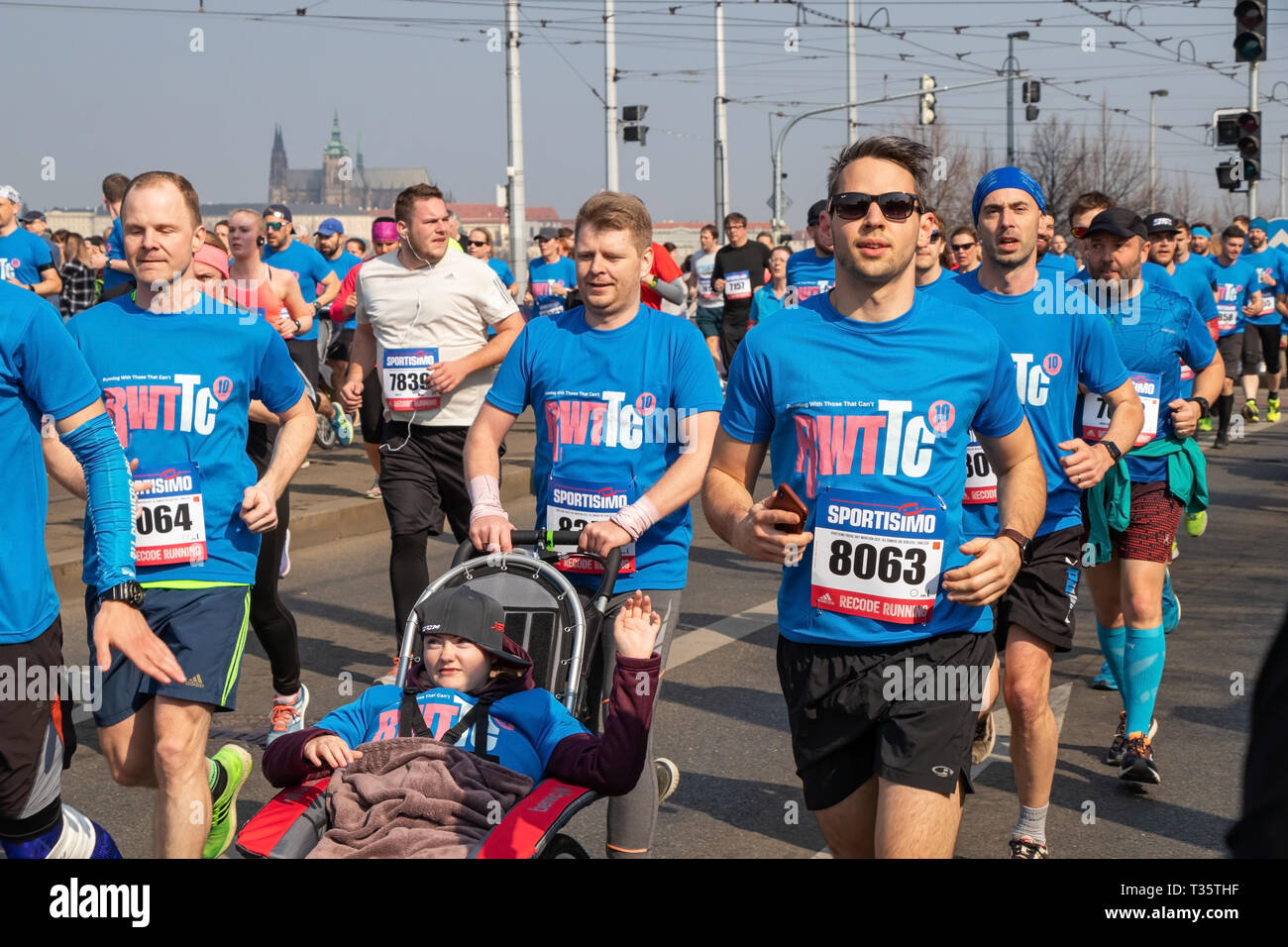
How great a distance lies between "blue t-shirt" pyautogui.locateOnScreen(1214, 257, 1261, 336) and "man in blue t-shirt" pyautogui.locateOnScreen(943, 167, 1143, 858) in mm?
12000

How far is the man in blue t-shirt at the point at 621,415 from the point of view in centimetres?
466

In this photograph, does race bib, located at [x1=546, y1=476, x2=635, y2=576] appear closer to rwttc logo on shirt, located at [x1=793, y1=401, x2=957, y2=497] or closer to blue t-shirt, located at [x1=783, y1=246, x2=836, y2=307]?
rwttc logo on shirt, located at [x1=793, y1=401, x2=957, y2=497]

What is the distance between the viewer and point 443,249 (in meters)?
7.30

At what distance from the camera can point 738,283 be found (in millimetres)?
18453

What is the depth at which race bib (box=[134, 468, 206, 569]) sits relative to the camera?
4.31 m

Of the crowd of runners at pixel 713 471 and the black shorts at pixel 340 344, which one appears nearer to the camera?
the crowd of runners at pixel 713 471

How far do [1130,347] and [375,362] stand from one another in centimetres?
364

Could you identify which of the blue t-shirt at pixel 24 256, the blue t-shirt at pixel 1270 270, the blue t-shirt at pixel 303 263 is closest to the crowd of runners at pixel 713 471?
the blue t-shirt at pixel 24 256

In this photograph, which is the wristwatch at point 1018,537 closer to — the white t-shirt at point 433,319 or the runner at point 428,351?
the runner at point 428,351

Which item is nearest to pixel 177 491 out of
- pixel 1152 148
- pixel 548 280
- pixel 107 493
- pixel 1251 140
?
pixel 107 493

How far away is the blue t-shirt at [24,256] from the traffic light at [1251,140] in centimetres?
1312
